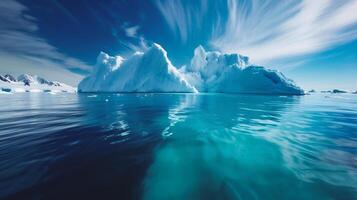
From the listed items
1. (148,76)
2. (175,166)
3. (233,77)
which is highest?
(233,77)

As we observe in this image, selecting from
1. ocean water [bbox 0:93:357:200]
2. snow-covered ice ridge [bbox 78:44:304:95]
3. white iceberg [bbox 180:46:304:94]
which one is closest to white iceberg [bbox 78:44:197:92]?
snow-covered ice ridge [bbox 78:44:304:95]

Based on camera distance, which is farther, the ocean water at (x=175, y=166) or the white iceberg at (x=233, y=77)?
the white iceberg at (x=233, y=77)

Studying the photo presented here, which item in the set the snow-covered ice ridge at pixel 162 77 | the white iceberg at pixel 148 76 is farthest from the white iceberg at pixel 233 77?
the white iceberg at pixel 148 76

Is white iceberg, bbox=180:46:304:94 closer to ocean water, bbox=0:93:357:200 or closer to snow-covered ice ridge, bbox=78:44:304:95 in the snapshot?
snow-covered ice ridge, bbox=78:44:304:95

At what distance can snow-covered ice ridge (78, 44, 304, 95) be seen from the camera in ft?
192

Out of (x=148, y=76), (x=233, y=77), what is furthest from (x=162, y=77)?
(x=233, y=77)

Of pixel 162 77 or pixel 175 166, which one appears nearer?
pixel 175 166

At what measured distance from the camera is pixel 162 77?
59.7m

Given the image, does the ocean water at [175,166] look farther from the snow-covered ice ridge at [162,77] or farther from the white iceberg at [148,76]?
the snow-covered ice ridge at [162,77]

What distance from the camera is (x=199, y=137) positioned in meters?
6.43

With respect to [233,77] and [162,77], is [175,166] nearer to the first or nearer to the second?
[162,77]

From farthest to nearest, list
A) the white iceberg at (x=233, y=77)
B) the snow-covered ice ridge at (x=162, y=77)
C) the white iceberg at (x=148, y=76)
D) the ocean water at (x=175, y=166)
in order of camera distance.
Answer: the white iceberg at (x=148, y=76), the snow-covered ice ridge at (x=162, y=77), the white iceberg at (x=233, y=77), the ocean water at (x=175, y=166)

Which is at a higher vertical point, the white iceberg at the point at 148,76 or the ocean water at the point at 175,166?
the white iceberg at the point at 148,76

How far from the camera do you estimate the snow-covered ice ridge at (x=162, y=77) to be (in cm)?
5853
